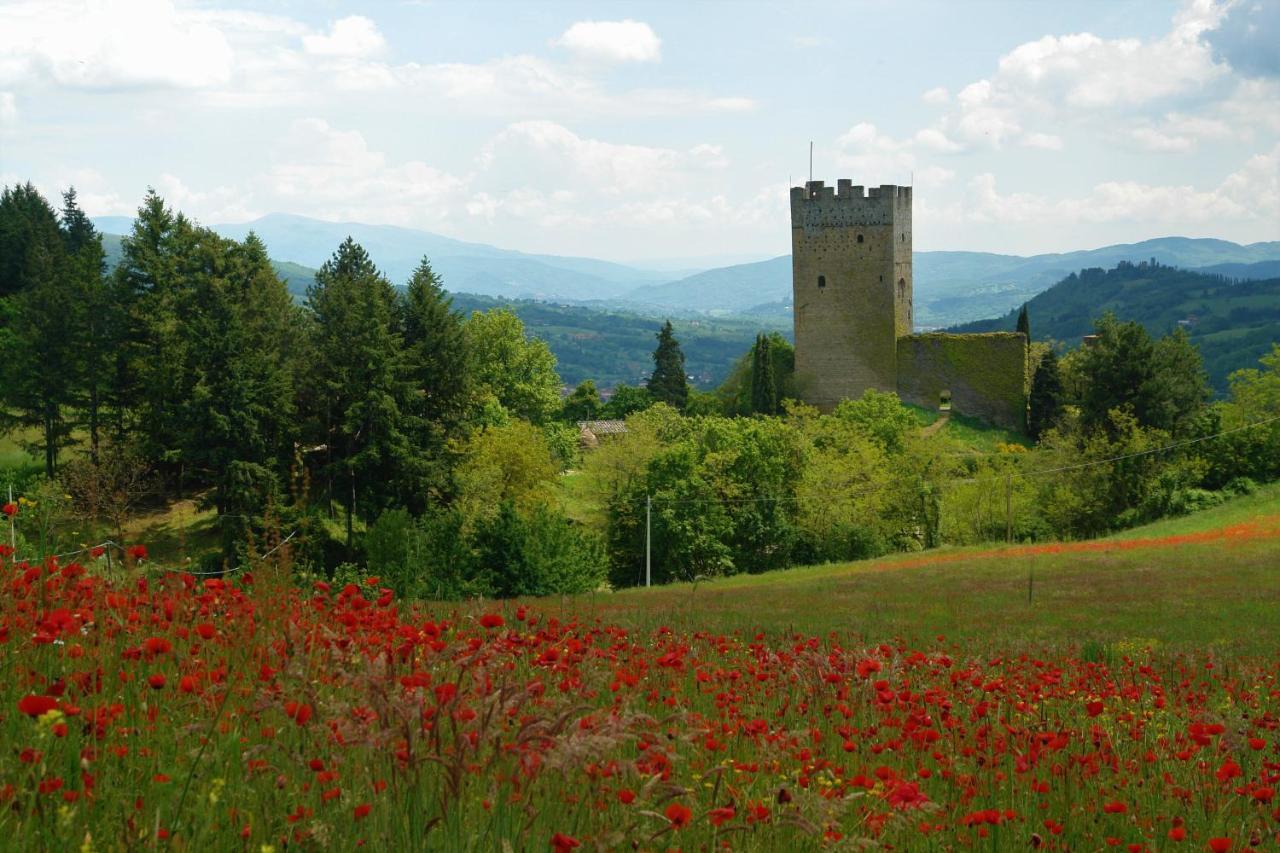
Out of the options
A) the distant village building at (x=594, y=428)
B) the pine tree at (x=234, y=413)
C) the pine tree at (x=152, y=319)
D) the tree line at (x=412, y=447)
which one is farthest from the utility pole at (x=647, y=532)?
the distant village building at (x=594, y=428)

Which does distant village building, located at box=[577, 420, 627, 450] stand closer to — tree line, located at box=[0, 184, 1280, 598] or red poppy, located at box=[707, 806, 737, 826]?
tree line, located at box=[0, 184, 1280, 598]

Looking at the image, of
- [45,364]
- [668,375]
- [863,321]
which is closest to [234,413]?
[45,364]

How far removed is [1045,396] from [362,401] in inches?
1619

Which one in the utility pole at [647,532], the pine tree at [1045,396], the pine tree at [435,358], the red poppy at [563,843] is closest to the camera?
the red poppy at [563,843]

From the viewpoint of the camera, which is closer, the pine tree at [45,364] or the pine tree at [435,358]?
the pine tree at [435,358]

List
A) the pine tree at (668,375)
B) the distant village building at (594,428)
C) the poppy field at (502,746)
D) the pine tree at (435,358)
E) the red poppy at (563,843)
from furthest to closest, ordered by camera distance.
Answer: the pine tree at (668,375) → the distant village building at (594,428) → the pine tree at (435,358) → the poppy field at (502,746) → the red poppy at (563,843)

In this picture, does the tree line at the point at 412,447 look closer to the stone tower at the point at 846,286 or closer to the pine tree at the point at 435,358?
the pine tree at the point at 435,358

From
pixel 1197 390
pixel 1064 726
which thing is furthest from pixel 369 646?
pixel 1197 390

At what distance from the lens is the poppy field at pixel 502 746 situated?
3.34 meters

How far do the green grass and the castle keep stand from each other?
3179cm

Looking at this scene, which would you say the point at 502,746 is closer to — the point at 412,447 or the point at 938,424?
the point at 412,447

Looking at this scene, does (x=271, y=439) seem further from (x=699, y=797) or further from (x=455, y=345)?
(x=699, y=797)

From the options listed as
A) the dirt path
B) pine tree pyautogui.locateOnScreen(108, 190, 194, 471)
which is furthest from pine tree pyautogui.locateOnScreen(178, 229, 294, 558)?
the dirt path

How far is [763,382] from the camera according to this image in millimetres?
68500
